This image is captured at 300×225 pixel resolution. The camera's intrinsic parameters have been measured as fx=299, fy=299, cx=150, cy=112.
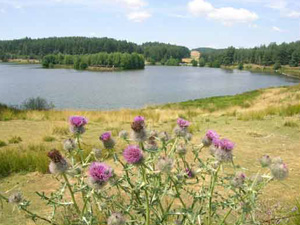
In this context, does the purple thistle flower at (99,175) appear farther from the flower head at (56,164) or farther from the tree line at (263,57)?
the tree line at (263,57)

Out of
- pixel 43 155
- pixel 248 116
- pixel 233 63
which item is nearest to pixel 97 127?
pixel 43 155

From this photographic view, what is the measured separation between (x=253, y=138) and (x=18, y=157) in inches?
291

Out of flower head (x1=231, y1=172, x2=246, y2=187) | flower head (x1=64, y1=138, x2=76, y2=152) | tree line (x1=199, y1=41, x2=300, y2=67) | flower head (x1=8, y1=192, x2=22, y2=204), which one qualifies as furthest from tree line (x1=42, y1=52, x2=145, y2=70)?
flower head (x1=231, y1=172, x2=246, y2=187)

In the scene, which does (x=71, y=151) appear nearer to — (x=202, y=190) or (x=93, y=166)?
(x=93, y=166)

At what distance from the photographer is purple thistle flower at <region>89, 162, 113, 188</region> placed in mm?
1760

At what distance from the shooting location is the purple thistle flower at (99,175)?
1.76 m

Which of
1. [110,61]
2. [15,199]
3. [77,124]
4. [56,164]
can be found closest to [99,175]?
[56,164]

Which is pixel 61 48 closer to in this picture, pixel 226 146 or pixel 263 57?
pixel 263 57

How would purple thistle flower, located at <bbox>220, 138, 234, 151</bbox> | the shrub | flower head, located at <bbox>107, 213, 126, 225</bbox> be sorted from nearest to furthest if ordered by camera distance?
1. flower head, located at <bbox>107, 213, 126, 225</bbox>
2. purple thistle flower, located at <bbox>220, 138, 234, 151</bbox>
3. the shrub

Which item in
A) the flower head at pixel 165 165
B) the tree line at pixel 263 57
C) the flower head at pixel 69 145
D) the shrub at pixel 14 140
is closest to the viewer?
the flower head at pixel 165 165

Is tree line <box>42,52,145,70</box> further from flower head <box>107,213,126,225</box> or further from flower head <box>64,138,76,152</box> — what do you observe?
flower head <box>107,213,126,225</box>

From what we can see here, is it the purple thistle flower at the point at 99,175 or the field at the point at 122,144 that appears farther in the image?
the field at the point at 122,144

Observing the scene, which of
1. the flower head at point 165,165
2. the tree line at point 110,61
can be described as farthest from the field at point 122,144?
the tree line at point 110,61

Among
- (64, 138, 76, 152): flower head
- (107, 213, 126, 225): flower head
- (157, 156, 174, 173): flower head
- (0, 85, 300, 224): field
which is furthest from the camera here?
(0, 85, 300, 224): field
